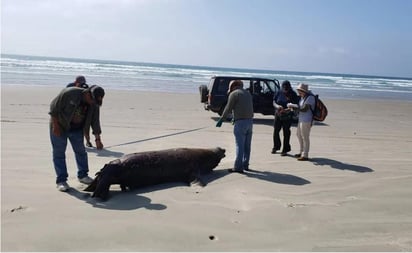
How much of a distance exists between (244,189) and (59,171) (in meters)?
2.61

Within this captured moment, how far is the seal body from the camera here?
586cm

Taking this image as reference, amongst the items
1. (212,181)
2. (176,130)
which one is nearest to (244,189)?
(212,181)

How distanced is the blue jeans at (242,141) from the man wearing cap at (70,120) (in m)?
2.42

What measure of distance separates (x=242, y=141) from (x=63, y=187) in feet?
9.73

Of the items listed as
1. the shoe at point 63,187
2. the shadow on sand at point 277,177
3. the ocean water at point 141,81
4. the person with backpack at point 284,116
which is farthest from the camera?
the ocean water at point 141,81

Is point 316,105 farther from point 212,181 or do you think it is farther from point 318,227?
point 318,227

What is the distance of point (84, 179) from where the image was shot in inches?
250

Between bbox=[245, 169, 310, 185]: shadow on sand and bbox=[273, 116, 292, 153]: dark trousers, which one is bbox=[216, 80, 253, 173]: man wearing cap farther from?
bbox=[273, 116, 292, 153]: dark trousers

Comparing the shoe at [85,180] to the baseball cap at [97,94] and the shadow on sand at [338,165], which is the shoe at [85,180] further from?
the shadow on sand at [338,165]

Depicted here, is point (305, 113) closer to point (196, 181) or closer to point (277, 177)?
point (277, 177)

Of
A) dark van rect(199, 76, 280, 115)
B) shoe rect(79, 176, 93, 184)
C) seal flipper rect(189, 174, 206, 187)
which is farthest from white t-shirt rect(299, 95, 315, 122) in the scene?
dark van rect(199, 76, 280, 115)

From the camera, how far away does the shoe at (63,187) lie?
591 cm

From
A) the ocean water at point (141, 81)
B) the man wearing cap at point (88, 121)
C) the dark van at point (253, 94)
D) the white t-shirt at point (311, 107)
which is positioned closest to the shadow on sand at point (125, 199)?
the man wearing cap at point (88, 121)

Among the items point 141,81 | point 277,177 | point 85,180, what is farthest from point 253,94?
point 141,81
